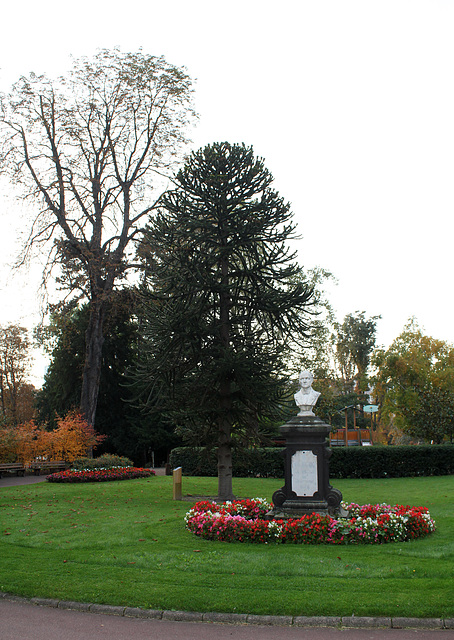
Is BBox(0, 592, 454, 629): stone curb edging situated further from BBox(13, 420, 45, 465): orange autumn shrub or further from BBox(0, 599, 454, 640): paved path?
BBox(13, 420, 45, 465): orange autumn shrub

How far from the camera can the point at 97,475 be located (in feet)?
72.7

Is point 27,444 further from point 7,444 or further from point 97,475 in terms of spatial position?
point 97,475

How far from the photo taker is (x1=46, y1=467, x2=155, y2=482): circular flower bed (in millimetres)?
21573

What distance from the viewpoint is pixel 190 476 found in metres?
24.1

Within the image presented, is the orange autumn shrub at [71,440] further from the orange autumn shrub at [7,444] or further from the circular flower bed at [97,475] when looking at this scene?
the circular flower bed at [97,475]

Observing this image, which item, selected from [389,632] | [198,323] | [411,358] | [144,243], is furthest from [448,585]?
[411,358]

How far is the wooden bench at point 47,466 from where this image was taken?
25138 millimetres

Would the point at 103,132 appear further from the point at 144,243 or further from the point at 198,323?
the point at 198,323

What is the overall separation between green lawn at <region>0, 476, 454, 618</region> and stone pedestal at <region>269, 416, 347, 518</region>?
1884 millimetres

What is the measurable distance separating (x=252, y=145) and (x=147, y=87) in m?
14.4

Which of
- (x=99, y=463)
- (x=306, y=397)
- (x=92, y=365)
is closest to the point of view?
(x=306, y=397)

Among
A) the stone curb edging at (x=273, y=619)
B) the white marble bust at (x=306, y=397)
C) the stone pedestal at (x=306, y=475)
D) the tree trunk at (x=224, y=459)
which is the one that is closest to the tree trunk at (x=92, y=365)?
the tree trunk at (x=224, y=459)

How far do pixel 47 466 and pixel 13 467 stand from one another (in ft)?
5.50

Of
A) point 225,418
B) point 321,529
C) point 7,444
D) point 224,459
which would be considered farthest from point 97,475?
point 321,529
